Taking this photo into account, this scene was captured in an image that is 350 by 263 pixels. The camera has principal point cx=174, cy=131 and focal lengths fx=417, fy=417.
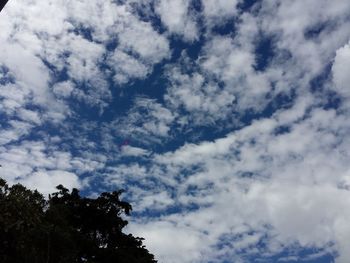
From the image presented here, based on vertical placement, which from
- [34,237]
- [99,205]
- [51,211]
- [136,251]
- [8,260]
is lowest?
[8,260]

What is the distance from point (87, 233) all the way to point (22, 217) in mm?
17146

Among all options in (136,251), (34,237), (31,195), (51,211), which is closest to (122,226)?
(136,251)

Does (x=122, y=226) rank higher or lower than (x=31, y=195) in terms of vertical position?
higher

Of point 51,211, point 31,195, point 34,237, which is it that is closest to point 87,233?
point 51,211

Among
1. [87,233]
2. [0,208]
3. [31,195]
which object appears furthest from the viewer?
[87,233]

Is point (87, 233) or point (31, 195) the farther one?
point (87, 233)

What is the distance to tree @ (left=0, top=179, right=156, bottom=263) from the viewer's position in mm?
20844

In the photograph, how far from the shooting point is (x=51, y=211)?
89.2ft

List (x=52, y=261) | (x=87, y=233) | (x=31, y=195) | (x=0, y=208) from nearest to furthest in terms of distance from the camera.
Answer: (x=0, y=208), (x=31, y=195), (x=52, y=261), (x=87, y=233)

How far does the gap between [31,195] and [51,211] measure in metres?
5.43

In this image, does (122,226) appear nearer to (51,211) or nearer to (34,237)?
(51,211)

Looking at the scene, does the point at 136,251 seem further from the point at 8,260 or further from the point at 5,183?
the point at 5,183

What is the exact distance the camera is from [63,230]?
88.4 ft

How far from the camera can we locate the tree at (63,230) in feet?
68.4
